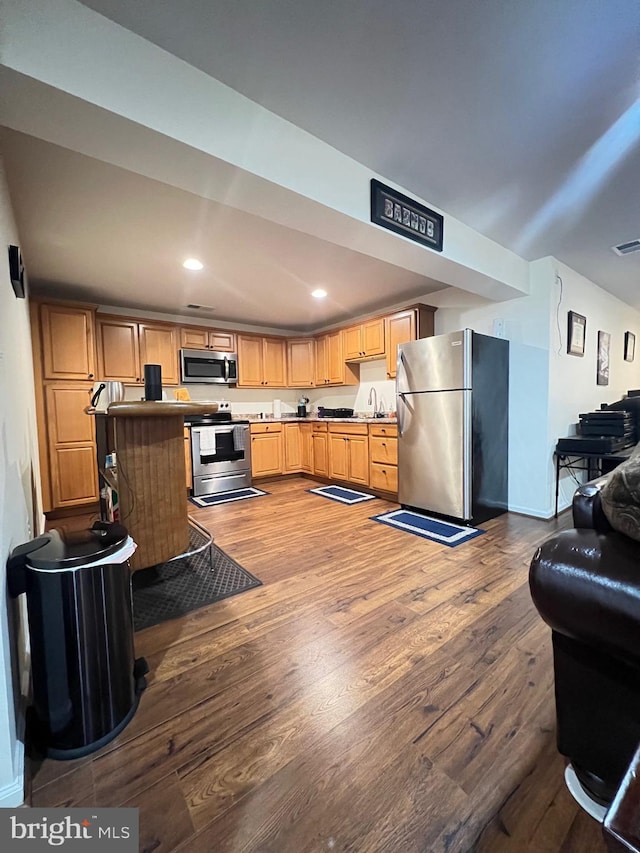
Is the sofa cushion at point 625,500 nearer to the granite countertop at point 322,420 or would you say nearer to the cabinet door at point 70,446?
the granite countertop at point 322,420

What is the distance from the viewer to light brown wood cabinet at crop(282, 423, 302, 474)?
16.7 feet

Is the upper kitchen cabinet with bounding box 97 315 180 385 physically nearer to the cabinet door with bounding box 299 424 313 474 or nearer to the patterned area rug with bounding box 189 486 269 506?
the patterned area rug with bounding box 189 486 269 506

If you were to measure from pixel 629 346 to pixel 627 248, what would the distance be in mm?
2416

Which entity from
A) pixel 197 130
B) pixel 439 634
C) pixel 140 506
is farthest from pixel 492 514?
pixel 197 130

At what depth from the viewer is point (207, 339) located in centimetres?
468

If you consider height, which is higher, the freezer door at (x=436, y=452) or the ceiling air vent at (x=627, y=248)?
the ceiling air vent at (x=627, y=248)

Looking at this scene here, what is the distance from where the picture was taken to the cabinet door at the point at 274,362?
5.21 m

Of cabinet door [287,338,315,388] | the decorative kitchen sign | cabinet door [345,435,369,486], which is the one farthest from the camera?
cabinet door [287,338,315,388]

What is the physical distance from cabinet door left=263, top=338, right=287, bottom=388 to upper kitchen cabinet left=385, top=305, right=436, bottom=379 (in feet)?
5.94

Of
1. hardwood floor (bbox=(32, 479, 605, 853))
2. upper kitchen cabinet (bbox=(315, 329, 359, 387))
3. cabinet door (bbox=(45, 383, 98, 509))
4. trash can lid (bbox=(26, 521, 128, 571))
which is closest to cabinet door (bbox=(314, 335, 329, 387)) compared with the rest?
upper kitchen cabinet (bbox=(315, 329, 359, 387))

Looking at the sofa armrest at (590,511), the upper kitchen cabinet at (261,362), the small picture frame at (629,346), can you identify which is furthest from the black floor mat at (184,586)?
the small picture frame at (629,346)

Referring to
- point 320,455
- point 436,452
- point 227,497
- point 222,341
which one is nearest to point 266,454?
point 320,455

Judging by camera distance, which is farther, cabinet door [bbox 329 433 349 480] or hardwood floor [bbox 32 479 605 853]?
cabinet door [bbox 329 433 349 480]

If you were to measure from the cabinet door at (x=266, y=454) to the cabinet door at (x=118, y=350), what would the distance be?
1641 millimetres
